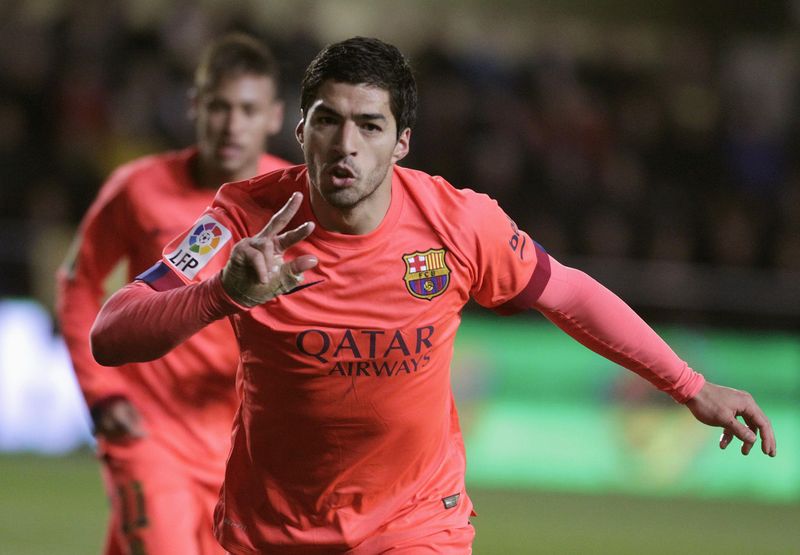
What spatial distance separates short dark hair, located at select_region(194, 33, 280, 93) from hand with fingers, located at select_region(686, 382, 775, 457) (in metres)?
2.76

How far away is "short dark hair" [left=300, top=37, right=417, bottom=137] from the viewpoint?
3.91 meters

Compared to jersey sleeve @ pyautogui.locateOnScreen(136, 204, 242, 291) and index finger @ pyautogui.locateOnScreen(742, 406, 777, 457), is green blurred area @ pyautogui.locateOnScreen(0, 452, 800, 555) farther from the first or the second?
jersey sleeve @ pyautogui.locateOnScreen(136, 204, 242, 291)

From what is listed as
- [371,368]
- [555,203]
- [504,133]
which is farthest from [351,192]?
[504,133]

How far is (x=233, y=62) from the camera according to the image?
5953mm

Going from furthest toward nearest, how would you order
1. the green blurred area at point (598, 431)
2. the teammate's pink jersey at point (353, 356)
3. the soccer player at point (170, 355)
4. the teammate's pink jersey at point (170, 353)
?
the green blurred area at point (598, 431), the teammate's pink jersey at point (170, 353), the soccer player at point (170, 355), the teammate's pink jersey at point (353, 356)

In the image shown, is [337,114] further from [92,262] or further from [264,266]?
[92,262]

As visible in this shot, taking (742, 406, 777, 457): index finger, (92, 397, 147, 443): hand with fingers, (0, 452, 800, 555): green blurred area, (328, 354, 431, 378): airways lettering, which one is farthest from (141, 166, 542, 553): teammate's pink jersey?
(0, 452, 800, 555): green blurred area

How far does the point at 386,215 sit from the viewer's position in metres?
4.14

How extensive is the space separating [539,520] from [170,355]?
4977 mm

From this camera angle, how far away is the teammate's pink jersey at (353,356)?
4.04 m

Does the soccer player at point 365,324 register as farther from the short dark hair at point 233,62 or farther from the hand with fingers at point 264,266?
the short dark hair at point 233,62

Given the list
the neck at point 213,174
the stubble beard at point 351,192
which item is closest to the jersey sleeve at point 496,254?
the stubble beard at point 351,192

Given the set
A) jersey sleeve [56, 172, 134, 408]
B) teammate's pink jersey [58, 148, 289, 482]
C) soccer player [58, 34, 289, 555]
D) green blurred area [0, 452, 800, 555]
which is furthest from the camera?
green blurred area [0, 452, 800, 555]

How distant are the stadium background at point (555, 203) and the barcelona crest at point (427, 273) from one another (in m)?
4.85
